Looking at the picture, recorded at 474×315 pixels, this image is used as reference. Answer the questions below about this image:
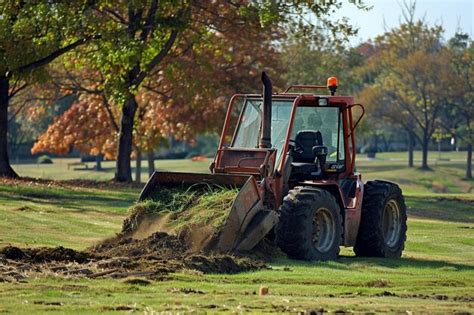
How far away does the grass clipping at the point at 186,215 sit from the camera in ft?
54.9

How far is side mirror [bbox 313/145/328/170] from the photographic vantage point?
18656mm

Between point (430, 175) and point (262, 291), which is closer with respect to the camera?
point (262, 291)

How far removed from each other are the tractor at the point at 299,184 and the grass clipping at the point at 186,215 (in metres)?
0.15

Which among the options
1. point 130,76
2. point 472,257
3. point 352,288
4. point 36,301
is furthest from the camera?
point 130,76

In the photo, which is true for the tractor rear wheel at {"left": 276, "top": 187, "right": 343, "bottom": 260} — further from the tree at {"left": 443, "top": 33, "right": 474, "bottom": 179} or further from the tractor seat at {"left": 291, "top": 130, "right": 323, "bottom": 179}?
the tree at {"left": 443, "top": 33, "right": 474, "bottom": 179}

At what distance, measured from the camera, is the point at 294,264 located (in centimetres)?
1658

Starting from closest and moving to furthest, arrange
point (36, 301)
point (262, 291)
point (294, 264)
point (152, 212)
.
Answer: point (36, 301) → point (262, 291) → point (294, 264) → point (152, 212)

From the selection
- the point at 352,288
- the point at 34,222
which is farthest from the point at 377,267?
the point at 34,222

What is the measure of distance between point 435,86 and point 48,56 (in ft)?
123

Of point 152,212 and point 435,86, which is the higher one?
point 435,86

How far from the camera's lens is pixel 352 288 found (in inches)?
564

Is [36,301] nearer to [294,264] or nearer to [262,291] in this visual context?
[262,291]

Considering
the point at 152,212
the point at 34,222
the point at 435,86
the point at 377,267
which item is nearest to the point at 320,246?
the point at 377,267

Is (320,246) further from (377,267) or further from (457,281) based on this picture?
(457,281)
